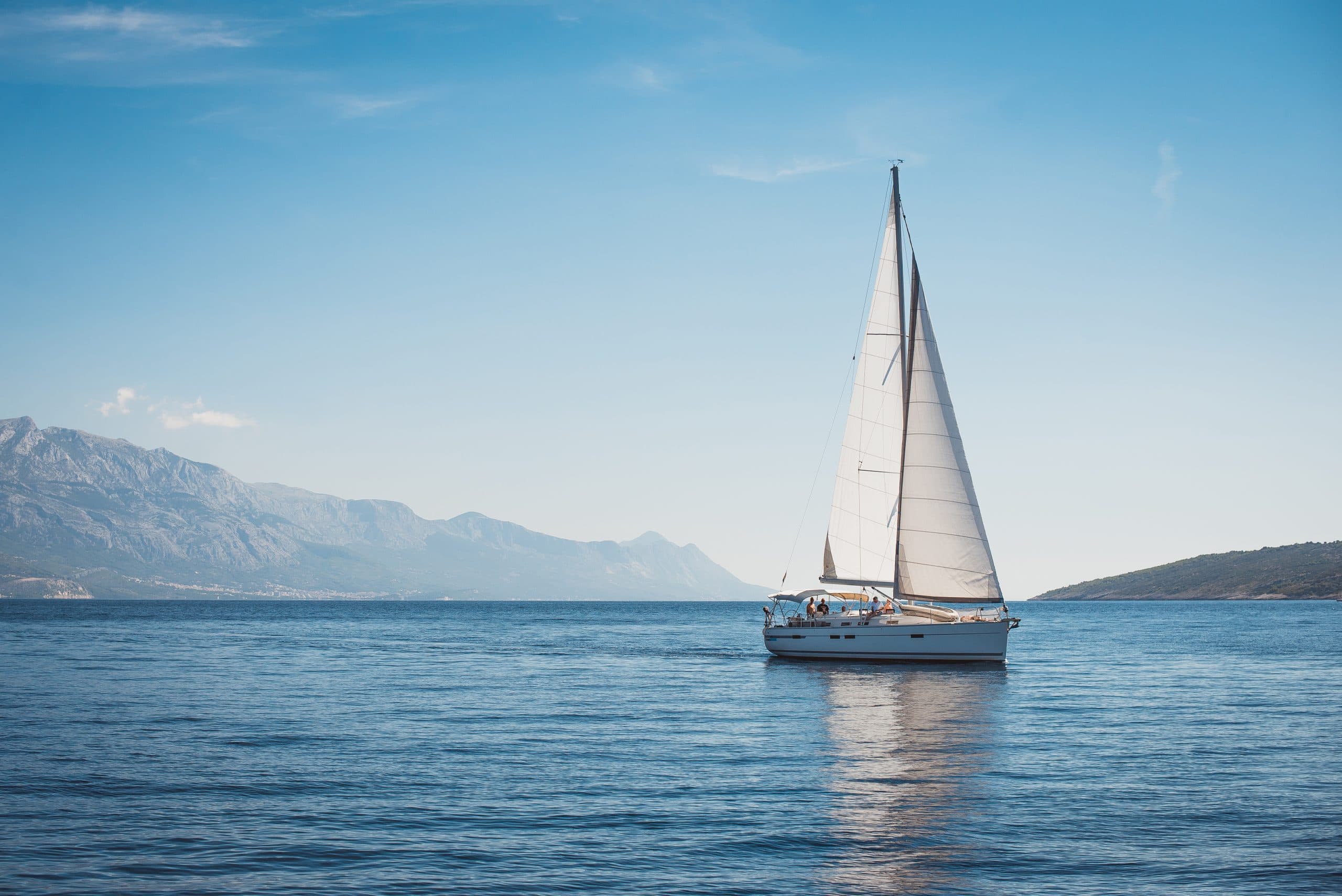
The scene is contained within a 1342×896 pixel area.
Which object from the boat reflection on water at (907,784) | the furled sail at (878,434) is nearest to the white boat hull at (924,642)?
the furled sail at (878,434)

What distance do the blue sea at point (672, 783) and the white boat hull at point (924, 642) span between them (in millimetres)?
1183

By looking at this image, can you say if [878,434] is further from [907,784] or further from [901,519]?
[907,784]

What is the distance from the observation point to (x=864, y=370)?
58281 mm

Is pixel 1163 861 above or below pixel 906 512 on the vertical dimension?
below

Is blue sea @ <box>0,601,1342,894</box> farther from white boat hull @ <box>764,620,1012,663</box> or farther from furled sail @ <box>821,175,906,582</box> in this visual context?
furled sail @ <box>821,175,906,582</box>

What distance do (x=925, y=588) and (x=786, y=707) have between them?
18837 mm

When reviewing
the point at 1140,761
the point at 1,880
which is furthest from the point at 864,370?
the point at 1,880

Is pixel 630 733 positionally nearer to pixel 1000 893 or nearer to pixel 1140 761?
pixel 1140 761

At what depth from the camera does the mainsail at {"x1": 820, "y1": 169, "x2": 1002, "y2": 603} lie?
183ft

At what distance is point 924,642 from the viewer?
54812mm

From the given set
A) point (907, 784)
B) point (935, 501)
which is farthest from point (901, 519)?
point (907, 784)

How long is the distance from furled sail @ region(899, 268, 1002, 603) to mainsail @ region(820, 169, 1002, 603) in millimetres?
41

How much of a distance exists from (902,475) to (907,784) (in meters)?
33.9

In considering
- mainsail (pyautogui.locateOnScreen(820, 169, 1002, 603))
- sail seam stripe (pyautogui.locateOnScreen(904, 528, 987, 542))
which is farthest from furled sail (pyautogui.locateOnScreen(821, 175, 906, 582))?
sail seam stripe (pyautogui.locateOnScreen(904, 528, 987, 542))
